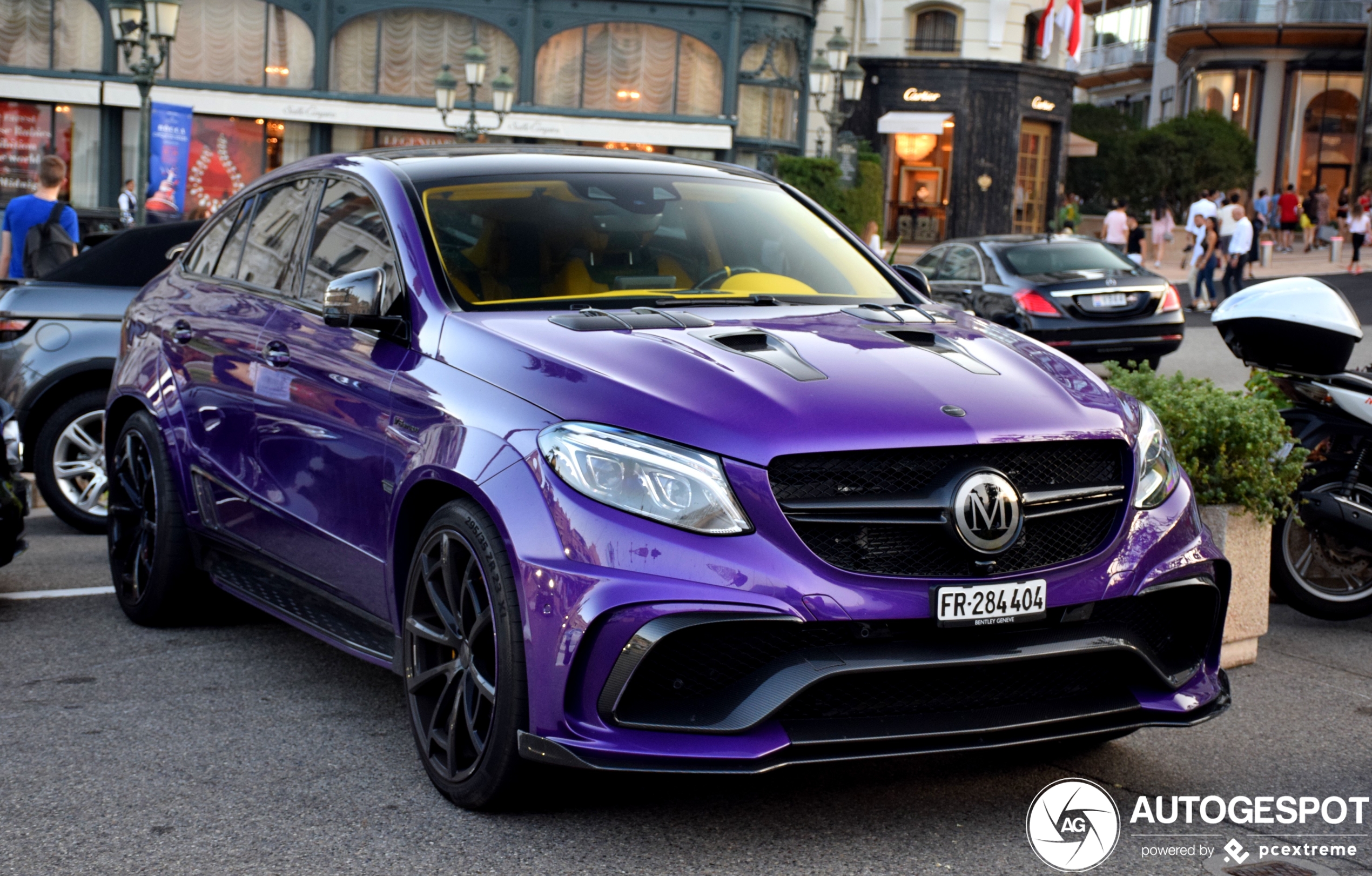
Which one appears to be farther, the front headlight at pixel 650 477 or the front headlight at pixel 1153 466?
the front headlight at pixel 1153 466

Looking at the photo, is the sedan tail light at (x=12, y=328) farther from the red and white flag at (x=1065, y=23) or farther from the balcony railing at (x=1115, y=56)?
the balcony railing at (x=1115, y=56)

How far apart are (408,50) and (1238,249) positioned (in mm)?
19635

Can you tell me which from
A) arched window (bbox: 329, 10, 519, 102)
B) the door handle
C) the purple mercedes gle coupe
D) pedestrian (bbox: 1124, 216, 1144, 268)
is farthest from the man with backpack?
pedestrian (bbox: 1124, 216, 1144, 268)

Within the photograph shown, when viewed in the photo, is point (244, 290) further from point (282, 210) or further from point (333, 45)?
point (333, 45)

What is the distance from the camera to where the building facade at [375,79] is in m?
34.8

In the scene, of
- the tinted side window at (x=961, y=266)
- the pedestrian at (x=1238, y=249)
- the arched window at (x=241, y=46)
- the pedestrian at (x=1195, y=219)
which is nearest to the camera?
the tinted side window at (x=961, y=266)

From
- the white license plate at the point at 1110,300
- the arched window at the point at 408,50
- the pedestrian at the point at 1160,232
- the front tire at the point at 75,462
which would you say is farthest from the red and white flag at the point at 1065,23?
the front tire at the point at 75,462

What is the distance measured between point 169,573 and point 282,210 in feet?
4.71

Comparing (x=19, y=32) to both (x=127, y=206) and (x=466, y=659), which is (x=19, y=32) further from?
(x=466, y=659)

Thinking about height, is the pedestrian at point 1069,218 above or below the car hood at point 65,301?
above

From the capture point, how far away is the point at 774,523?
3.53 meters

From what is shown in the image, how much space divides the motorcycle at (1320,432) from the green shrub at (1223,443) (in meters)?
0.82

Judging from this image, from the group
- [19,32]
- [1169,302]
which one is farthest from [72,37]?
[1169,302]

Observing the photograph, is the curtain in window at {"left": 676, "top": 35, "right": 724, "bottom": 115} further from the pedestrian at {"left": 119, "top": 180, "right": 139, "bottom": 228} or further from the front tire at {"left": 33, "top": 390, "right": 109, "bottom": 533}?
the front tire at {"left": 33, "top": 390, "right": 109, "bottom": 533}
